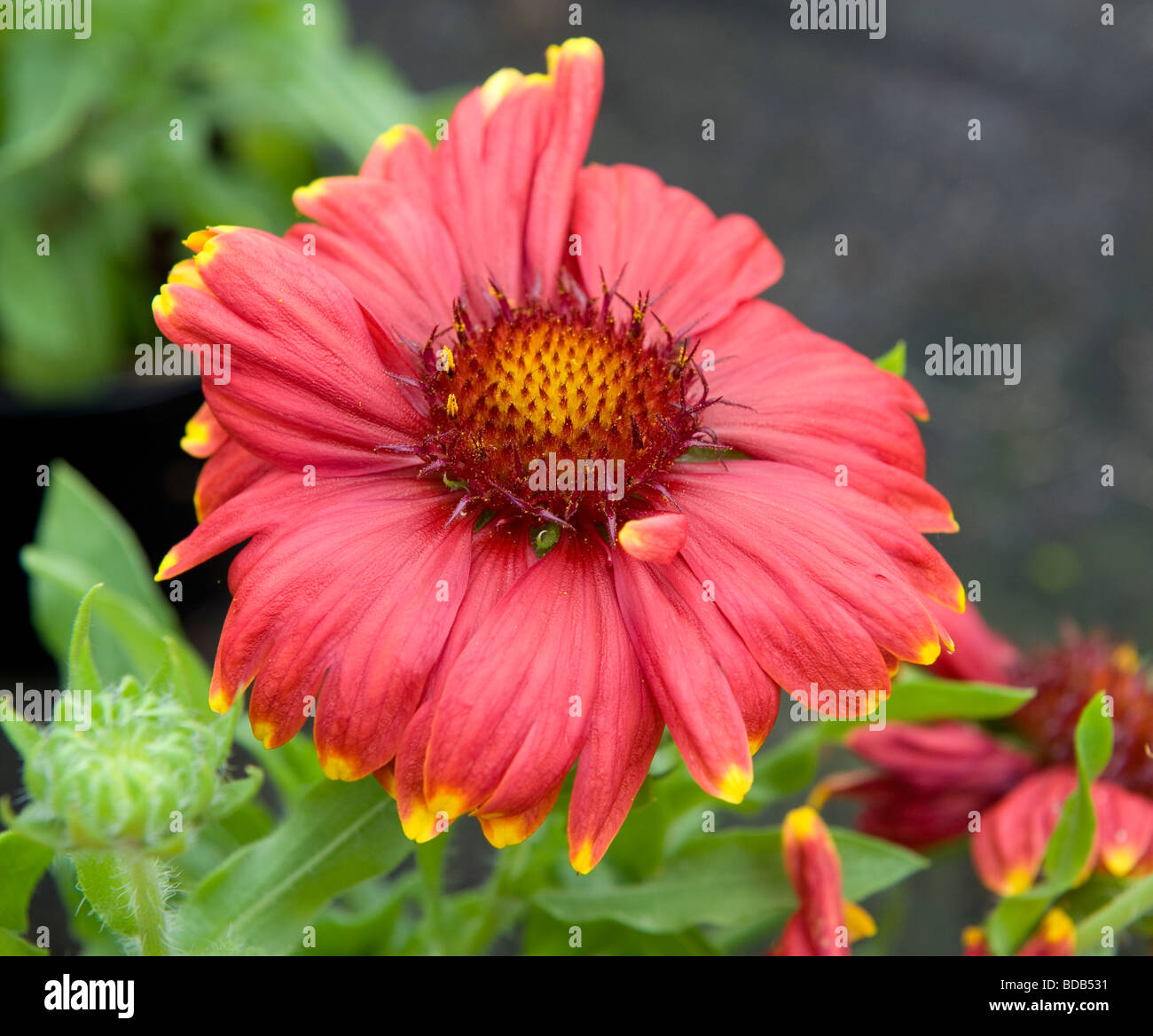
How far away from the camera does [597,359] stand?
0.58 m

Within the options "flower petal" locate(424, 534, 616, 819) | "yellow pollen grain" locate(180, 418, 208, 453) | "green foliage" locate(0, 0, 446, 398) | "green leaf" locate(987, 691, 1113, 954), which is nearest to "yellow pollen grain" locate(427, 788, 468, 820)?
"flower petal" locate(424, 534, 616, 819)

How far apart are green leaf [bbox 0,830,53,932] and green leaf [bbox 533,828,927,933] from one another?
0.86 ft

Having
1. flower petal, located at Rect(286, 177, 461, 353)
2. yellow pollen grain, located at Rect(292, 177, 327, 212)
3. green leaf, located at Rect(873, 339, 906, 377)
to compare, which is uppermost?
yellow pollen grain, located at Rect(292, 177, 327, 212)

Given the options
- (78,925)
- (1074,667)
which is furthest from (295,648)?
(1074,667)

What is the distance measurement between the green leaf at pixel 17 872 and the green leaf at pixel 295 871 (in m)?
0.07

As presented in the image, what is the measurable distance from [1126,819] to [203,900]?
0.51 m

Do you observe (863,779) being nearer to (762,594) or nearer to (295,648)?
(762,594)

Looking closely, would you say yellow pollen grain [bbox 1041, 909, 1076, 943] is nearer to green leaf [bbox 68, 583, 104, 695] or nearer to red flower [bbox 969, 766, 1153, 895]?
red flower [bbox 969, 766, 1153, 895]

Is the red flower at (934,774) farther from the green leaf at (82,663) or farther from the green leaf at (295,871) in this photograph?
the green leaf at (82,663)

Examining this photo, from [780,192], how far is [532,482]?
1.50 meters

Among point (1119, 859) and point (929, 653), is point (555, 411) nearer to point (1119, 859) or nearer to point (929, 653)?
point (929, 653)

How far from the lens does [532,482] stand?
0.53m

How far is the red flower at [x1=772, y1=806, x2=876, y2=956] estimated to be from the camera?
580 millimetres

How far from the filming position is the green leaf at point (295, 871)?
22.2 inches
